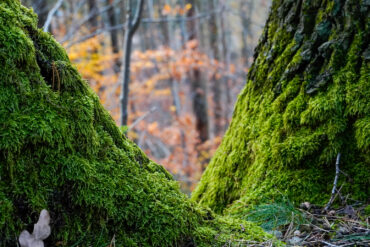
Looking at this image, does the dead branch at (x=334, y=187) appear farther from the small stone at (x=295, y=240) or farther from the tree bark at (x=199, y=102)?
the tree bark at (x=199, y=102)

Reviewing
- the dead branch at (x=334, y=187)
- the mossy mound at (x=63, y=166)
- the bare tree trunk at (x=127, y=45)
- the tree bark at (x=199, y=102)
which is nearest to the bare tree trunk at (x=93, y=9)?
the tree bark at (x=199, y=102)

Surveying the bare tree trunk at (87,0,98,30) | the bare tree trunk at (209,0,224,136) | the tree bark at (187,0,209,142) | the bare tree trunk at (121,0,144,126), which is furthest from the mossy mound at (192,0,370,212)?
the bare tree trunk at (209,0,224,136)

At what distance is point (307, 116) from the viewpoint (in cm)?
222

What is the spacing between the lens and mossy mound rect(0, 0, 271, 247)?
1.21 m

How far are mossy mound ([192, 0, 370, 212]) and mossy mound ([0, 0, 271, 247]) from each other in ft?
2.83

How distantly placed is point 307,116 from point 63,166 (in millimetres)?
1660

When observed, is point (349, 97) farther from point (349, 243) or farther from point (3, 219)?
point (3, 219)

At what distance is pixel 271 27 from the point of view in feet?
8.90

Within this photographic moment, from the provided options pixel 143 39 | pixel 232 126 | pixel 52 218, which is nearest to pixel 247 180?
pixel 232 126

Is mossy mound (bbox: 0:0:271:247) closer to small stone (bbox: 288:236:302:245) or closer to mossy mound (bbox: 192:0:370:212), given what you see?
small stone (bbox: 288:236:302:245)

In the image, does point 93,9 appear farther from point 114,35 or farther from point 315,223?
point 315,223

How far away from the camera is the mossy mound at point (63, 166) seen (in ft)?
3.97

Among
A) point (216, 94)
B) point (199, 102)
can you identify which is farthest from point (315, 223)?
point (216, 94)

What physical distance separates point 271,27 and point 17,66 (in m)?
2.10
